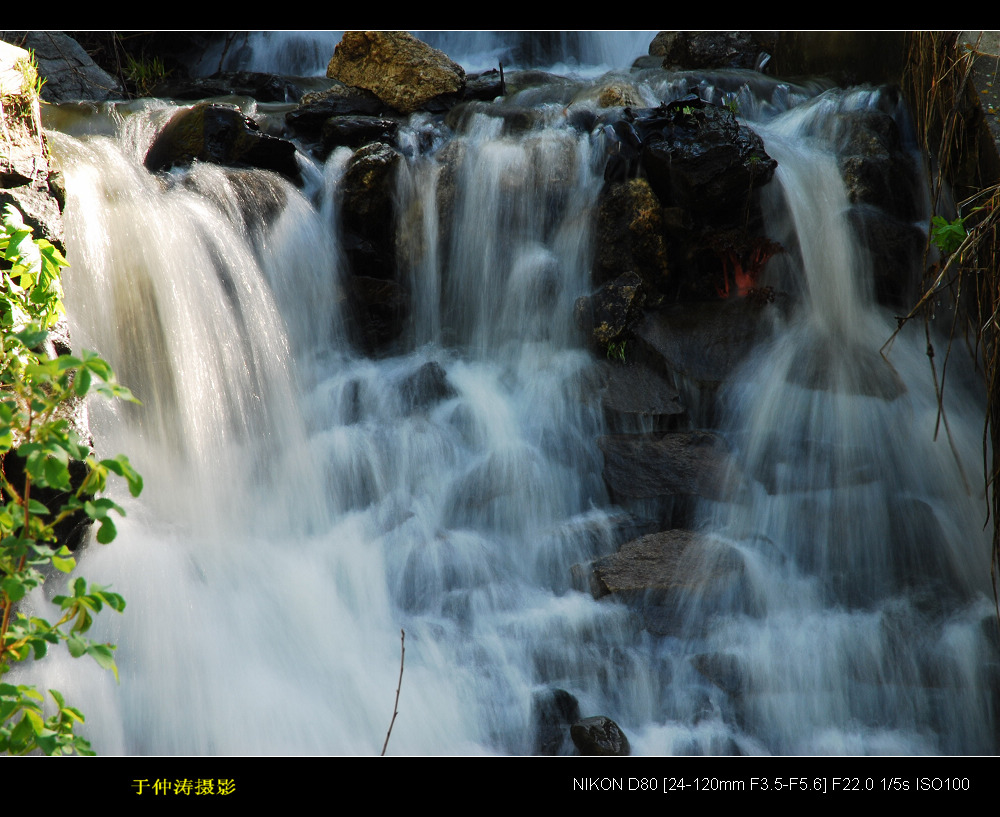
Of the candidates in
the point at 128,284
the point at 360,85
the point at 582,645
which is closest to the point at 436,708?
the point at 582,645

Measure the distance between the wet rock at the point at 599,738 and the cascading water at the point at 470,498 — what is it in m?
0.17

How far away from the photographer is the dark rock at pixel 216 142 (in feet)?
17.7

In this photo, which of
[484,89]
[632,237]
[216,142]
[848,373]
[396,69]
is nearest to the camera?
[848,373]

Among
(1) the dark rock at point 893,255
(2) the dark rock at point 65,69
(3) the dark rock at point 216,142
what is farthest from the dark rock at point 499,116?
(2) the dark rock at point 65,69

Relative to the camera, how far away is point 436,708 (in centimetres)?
316

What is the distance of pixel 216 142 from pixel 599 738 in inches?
187

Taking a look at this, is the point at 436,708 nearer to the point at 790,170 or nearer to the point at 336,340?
the point at 336,340

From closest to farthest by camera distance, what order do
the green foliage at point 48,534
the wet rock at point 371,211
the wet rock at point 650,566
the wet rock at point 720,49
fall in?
the green foliage at point 48,534, the wet rock at point 650,566, the wet rock at point 371,211, the wet rock at point 720,49

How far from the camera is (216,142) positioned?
544cm

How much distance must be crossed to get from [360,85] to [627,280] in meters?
3.52

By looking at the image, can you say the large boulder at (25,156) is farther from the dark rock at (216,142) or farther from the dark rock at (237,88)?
the dark rock at (237,88)

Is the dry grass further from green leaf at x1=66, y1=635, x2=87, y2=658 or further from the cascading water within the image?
green leaf at x1=66, y1=635, x2=87, y2=658

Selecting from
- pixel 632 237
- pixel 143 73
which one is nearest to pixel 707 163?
pixel 632 237

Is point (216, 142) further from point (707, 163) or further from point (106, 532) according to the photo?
point (106, 532)
